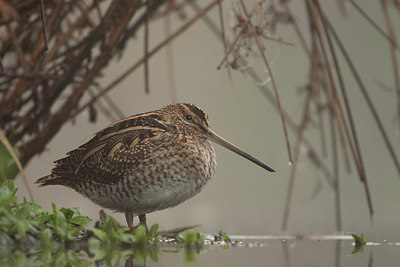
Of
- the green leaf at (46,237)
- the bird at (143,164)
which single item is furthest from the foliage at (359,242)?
the green leaf at (46,237)

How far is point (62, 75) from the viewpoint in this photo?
12.5 feet

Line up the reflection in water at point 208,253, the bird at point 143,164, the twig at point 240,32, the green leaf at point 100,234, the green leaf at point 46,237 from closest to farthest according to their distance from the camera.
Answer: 1. the reflection in water at point 208,253
2. the green leaf at point 46,237
3. the green leaf at point 100,234
4. the twig at point 240,32
5. the bird at point 143,164

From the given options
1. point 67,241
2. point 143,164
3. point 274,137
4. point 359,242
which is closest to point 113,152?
point 143,164

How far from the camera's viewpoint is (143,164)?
11.5 feet

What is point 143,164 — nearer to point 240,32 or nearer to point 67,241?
point 67,241

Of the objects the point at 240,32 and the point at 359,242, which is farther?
the point at 359,242

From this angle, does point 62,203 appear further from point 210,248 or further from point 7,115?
point 210,248

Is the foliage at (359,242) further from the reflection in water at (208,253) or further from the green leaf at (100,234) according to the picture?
the green leaf at (100,234)

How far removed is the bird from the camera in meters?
3.49

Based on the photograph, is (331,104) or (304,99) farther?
(304,99)

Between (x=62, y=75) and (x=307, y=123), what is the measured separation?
51.0 inches

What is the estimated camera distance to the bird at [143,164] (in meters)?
3.49

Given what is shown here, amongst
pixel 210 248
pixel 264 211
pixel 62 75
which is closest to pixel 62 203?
pixel 264 211

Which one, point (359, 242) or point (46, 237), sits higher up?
point (46, 237)
